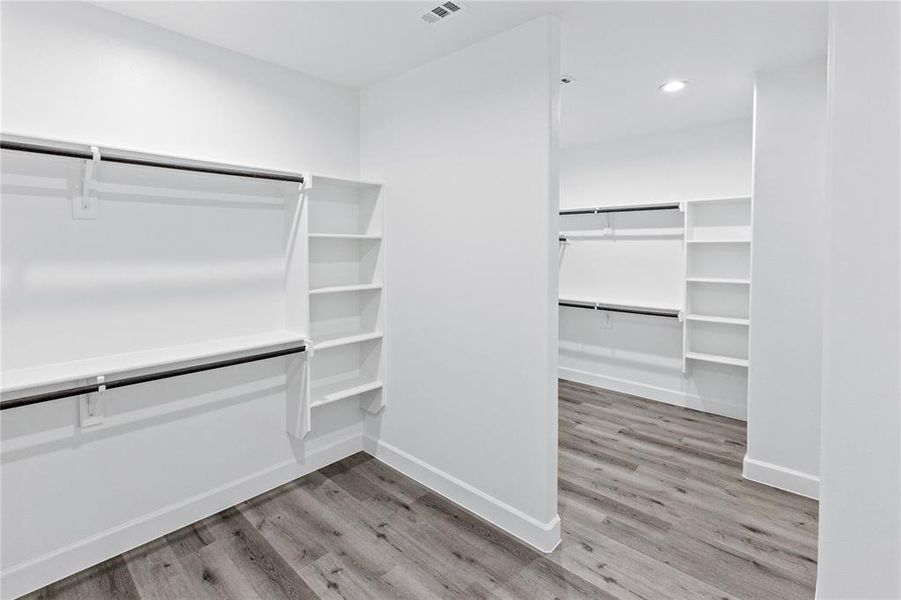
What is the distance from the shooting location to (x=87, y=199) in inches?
78.5

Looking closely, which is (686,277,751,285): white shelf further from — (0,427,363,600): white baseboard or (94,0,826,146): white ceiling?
(0,427,363,600): white baseboard

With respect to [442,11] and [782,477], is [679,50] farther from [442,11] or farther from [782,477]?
[782,477]

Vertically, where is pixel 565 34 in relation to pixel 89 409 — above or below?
above

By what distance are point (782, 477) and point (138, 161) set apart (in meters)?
→ 3.72

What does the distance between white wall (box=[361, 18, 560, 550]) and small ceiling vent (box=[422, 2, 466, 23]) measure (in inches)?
11.3

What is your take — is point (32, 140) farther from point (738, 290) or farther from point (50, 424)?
point (738, 290)

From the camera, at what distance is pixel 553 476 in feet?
7.24

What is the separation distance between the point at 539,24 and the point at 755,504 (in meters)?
2.75

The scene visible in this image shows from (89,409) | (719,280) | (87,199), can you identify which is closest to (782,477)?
(719,280)

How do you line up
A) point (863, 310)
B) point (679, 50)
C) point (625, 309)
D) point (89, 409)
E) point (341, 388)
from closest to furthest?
point (863, 310) < point (89, 409) < point (679, 50) < point (341, 388) < point (625, 309)

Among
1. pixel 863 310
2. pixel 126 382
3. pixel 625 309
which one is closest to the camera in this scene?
pixel 863 310

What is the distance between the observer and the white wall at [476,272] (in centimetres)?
216

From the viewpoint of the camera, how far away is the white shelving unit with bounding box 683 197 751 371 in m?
3.65

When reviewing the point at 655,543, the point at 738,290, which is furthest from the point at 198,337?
the point at 738,290
